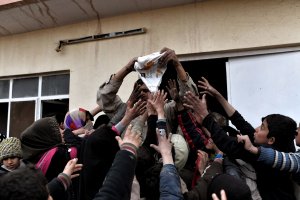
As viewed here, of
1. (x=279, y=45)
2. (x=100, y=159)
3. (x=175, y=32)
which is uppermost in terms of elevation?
(x=175, y=32)

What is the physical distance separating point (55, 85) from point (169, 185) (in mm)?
3718

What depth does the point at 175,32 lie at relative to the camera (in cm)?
401

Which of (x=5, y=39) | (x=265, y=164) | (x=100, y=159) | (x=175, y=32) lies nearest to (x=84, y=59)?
(x=175, y=32)

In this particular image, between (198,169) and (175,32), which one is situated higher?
(175,32)

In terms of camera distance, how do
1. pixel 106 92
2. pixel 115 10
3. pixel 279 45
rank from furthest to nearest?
pixel 115 10 < pixel 279 45 < pixel 106 92

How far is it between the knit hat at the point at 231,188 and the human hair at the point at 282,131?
0.63m

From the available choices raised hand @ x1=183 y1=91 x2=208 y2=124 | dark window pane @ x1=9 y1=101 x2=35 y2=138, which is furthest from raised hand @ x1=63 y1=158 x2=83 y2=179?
dark window pane @ x1=9 y1=101 x2=35 y2=138

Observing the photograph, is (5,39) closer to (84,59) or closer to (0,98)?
(0,98)

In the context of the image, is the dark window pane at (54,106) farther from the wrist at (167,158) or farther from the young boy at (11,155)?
the wrist at (167,158)

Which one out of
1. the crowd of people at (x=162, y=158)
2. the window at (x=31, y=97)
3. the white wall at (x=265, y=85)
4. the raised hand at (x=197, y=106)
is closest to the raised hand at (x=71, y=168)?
→ the crowd of people at (x=162, y=158)

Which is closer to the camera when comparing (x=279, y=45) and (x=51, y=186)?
(x=51, y=186)

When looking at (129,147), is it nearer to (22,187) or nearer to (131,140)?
(131,140)

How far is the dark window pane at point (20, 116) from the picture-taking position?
203 inches

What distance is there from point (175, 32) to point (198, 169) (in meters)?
2.36
